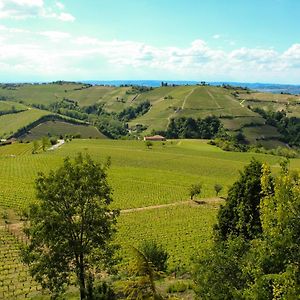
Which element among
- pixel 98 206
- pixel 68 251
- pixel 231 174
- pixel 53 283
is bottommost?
pixel 231 174

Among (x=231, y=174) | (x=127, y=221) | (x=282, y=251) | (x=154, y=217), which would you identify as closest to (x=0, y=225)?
(x=127, y=221)

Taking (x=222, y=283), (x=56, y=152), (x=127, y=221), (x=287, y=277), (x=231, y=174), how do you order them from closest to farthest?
(x=287, y=277)
(x=222, y=283)
(x=127, y=221)
(x=231, y=174)
(x=56, y=152)

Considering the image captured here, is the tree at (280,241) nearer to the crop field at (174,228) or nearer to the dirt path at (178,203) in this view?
the crop field at (174,228)

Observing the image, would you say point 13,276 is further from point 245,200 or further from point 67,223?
point 245,200

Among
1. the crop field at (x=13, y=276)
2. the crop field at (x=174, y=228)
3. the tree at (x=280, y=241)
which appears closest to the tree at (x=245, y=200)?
the crop field at (x=174, y=228)

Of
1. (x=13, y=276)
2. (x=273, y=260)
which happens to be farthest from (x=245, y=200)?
(x=13, y=276)

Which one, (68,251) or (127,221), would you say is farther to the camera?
(127,221)

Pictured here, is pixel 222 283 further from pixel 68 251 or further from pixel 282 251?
pixel 68 251
